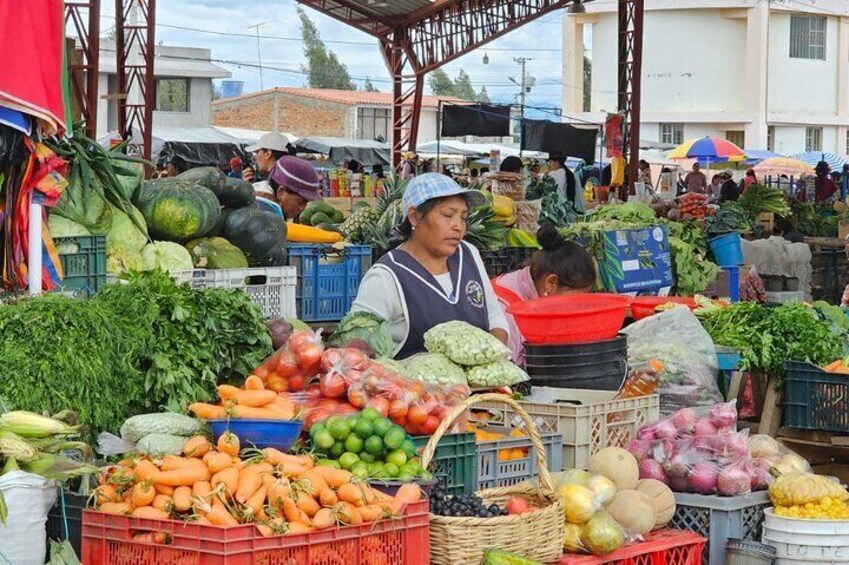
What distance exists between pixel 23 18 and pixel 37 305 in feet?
3.61

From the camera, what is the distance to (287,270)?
22.3 ft

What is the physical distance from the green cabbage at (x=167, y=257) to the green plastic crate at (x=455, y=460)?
2.09 metres

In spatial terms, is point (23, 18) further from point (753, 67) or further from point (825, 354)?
point (753, 67)

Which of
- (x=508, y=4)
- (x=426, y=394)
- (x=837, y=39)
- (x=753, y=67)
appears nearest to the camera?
(x=426, y=394)

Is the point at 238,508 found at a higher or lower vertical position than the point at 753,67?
lower

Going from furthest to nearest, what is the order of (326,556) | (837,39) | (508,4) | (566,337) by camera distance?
(837,39) → (508,4) → (566,337) → (326,556)

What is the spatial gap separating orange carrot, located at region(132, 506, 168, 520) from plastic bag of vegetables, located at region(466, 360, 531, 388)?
6.47ft

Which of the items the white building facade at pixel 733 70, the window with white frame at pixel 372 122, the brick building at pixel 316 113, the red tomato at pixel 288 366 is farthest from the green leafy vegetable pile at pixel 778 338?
the window with white frame at pixel 372 122

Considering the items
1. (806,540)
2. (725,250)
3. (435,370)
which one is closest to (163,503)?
(435,370)

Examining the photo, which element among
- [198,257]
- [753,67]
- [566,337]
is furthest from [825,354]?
[753,67]

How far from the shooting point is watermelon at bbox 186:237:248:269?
673cm

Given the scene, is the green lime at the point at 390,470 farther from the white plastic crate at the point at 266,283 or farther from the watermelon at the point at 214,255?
the watermelon at the point at 214,255

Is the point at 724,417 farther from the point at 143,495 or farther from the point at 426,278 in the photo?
the point at 143,495

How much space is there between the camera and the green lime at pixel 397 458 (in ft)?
14.4
